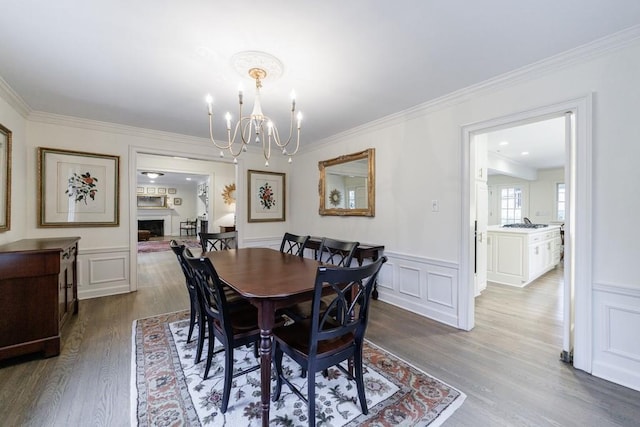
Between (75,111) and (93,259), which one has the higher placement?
(75,111)

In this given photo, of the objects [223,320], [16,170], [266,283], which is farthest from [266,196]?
[223,320]

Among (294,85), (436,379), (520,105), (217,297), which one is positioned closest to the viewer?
(217,297)

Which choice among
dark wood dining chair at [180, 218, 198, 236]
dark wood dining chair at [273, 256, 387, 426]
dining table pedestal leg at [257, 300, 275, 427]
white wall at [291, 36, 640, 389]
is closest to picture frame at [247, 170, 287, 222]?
white wall at [291, 36, 640, 389]

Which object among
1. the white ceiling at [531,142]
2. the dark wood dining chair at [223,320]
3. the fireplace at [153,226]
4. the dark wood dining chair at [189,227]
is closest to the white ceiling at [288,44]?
the dark wood dining chair at [223,320]

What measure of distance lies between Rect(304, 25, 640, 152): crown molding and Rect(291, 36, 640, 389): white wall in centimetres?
1

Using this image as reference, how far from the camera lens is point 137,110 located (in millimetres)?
3051

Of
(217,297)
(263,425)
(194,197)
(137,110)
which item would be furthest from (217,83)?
(194,197)

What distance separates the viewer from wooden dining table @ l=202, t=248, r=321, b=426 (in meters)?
1.41

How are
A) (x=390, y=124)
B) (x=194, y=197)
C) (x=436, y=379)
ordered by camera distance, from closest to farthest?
(x=436, y=379) → (x=390, y=124) → (x=194, y=197)

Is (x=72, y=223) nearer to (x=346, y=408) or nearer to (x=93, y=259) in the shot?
(x=93, y=259)

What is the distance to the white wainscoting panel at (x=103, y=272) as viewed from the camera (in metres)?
3.47

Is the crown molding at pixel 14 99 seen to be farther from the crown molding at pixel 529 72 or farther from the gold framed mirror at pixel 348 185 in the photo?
the crown molding at pixel 529 72

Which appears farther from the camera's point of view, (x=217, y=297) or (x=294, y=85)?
(x=294, y=85)

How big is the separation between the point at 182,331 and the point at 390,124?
3.24 m
